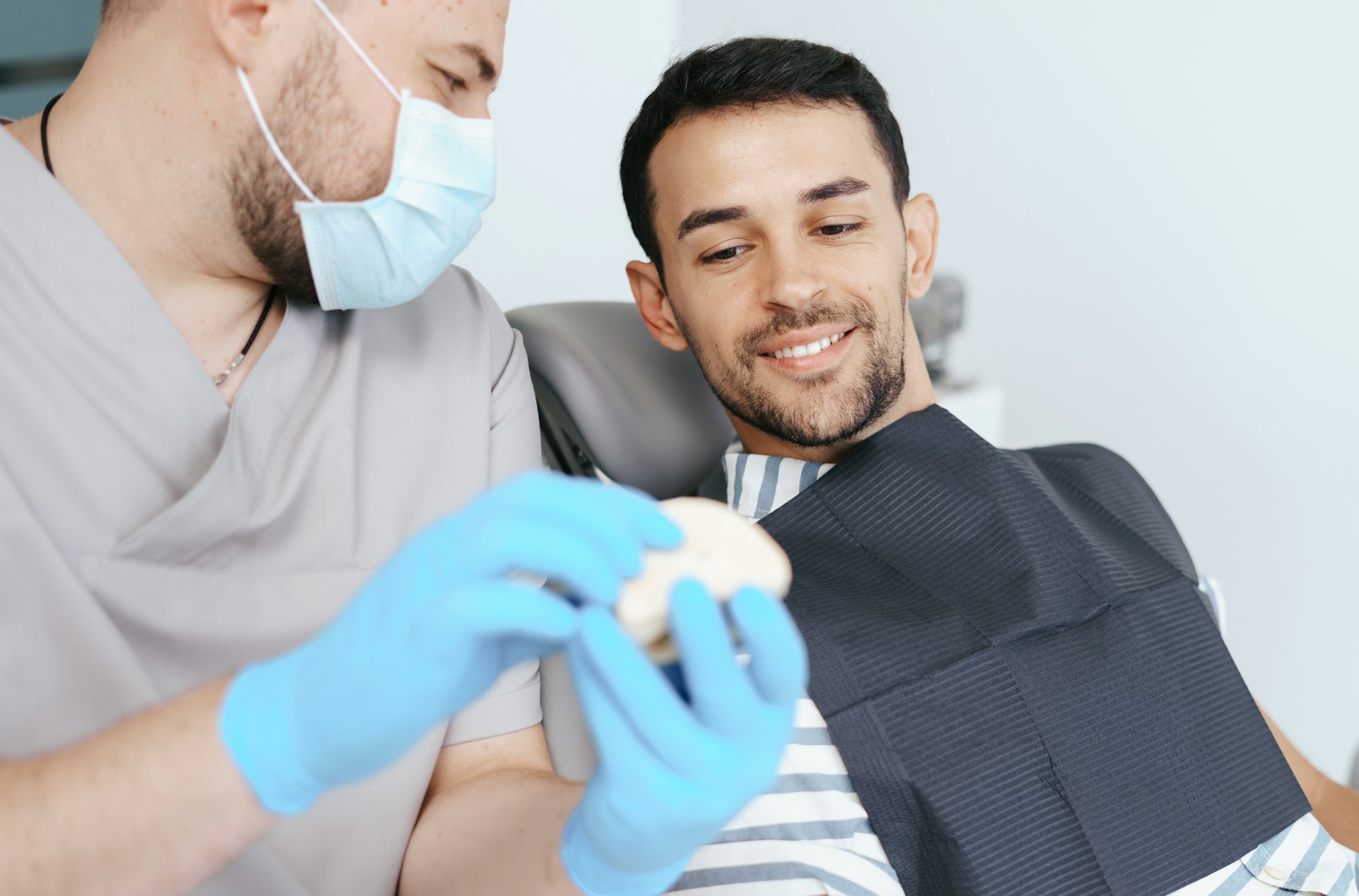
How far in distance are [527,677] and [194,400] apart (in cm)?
39

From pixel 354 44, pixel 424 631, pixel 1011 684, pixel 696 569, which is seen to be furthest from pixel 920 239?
pixel 424 631

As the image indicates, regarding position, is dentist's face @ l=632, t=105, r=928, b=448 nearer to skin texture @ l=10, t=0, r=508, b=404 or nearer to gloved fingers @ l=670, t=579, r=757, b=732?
skin texture @ l=10, t=0, r=508, b=404

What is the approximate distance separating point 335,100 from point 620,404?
1.51ft

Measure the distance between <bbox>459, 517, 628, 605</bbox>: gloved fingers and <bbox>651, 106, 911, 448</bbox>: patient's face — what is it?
631mm

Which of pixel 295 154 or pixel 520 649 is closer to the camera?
pixel 520 649

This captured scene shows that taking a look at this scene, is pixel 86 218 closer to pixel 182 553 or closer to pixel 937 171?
pixel 182 553

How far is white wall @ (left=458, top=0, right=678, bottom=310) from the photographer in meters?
2.11

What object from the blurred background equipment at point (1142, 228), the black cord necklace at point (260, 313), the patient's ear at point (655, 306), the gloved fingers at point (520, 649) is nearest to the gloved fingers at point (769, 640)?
the gloved fingers at point (520, 649)

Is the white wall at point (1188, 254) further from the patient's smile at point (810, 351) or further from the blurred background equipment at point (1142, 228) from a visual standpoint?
the patient's smile at point (810, 351)

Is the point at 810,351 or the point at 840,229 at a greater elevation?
the point at 840,229

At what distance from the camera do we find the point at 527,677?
3.30 feet

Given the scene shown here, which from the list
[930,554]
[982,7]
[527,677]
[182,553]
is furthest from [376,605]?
[982,7]

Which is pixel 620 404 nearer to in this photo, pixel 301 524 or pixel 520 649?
pixel 301 524

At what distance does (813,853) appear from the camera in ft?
3.02
